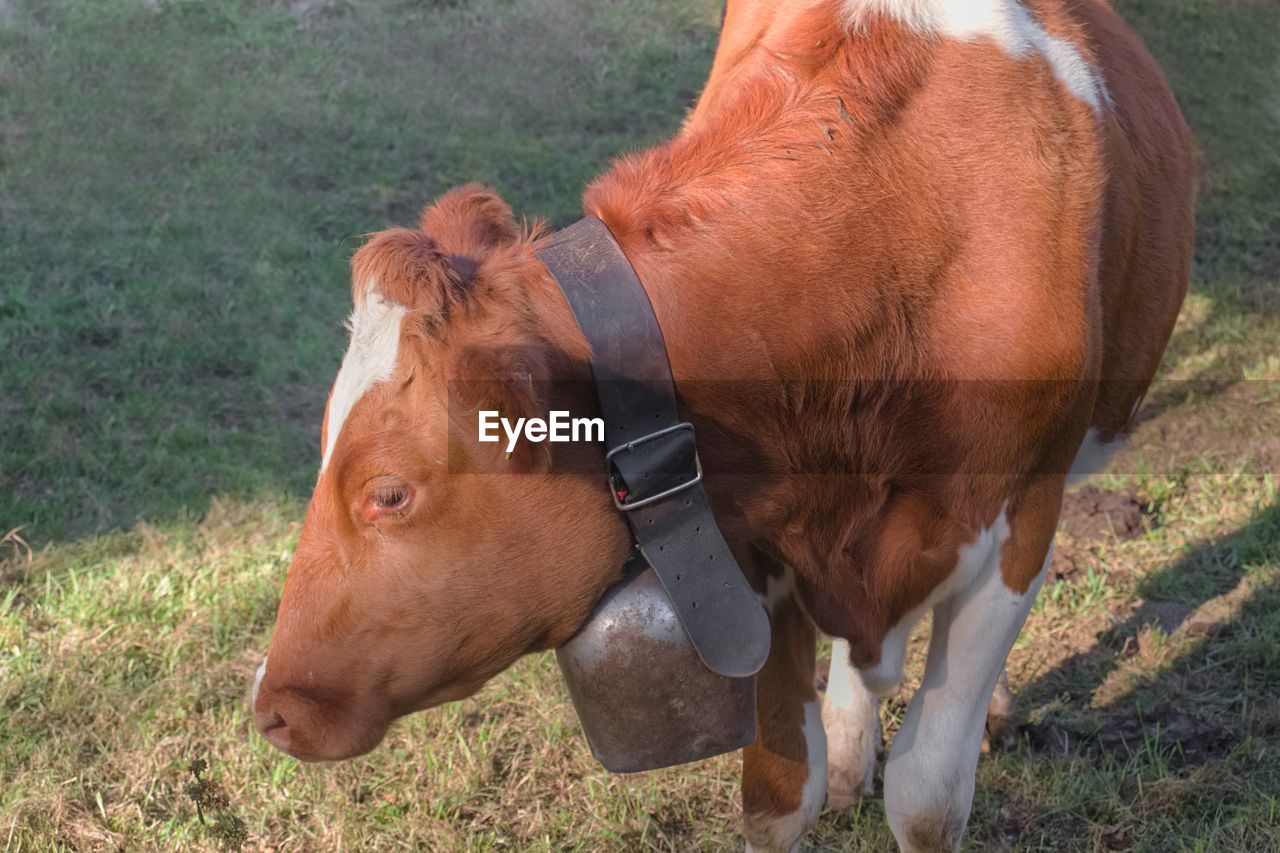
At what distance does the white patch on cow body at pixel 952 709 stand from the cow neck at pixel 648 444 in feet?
2.17

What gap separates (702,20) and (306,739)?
7.61 metres

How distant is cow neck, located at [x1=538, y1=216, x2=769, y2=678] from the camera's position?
6.07ft

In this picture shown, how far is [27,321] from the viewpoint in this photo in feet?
17.7

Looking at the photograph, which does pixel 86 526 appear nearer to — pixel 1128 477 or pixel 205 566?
pixel 205 566

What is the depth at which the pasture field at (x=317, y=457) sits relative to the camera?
3098 millimetres

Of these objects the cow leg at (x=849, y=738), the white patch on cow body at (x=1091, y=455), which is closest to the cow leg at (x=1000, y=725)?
the cow leg at (x=849, y=738)

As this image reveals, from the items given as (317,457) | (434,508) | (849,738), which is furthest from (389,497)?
(317,457)

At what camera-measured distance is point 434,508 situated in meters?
1.85

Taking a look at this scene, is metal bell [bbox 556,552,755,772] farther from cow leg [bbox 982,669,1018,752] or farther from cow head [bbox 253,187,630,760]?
cow leg [bbox 982,669,1018,752]

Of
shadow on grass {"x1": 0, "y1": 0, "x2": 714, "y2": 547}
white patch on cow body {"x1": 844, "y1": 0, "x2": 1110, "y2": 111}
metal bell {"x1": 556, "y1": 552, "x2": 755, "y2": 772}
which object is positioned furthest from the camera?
shadow on grass {"x1": 0, "y1": 0, "x2": 714, "y2": 547}

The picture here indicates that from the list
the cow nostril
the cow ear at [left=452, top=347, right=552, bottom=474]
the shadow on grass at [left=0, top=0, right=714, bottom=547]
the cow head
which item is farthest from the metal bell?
the shadow on grass at [left=0, top=0, right=714, bottom=547]

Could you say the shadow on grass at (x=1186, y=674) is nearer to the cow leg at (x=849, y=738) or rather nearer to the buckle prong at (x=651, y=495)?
the cow leg at (x=849, y=738)

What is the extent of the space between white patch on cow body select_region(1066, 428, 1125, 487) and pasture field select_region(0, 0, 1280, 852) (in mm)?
744

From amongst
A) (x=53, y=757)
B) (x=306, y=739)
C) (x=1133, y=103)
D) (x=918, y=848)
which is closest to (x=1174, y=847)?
(x=918, y=848)
